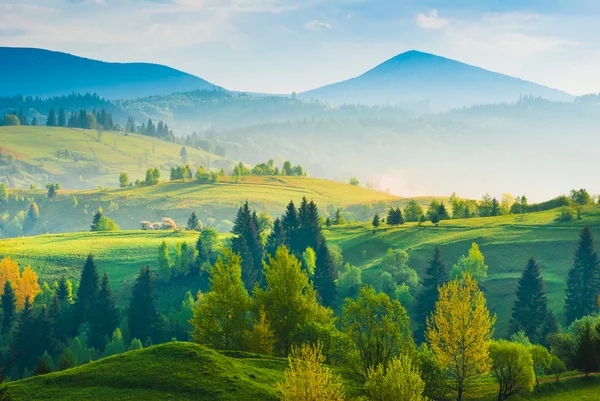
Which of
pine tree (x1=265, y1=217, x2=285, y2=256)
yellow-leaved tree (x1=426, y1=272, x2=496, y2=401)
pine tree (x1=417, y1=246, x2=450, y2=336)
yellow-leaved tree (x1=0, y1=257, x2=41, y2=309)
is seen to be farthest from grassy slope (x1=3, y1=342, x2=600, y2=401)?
yellow-leaved tree (x1=0, y1=257, x2=41, y2=309)

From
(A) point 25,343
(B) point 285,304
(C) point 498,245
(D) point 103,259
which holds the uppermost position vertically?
(C) point 498,245

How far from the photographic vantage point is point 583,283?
409 ft

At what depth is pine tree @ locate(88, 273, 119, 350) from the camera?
125 meters

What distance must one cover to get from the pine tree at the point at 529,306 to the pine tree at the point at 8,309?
344ft

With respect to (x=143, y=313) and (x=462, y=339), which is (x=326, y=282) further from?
(x=462, y=339)

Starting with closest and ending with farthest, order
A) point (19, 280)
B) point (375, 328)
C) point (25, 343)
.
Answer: point (375, 328) < point (25, 343) < point (19, 280)

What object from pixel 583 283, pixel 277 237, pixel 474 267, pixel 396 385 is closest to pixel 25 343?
pixel 277 237

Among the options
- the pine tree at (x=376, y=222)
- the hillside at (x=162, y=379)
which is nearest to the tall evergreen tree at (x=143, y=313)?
the hillside at (x=162, y=379)

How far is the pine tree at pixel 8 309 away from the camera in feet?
446

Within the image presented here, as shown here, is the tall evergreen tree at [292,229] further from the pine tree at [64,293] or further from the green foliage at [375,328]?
the green foliage at [375,328]

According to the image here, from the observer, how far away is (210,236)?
162m

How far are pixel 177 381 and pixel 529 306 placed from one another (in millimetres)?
78405

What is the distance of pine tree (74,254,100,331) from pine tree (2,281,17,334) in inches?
644

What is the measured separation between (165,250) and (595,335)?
109429mm
